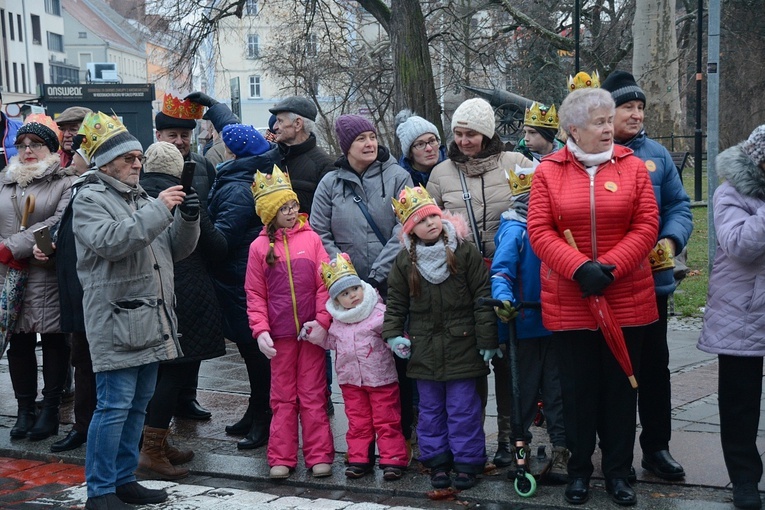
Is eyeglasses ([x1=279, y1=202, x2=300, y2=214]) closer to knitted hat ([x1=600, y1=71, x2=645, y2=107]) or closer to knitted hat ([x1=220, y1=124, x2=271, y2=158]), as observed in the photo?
knitted hat ([x1=220, y1=124, x2=271, y2=158])

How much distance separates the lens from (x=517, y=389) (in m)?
5.41

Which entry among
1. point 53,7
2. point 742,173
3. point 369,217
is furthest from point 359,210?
point 53,7

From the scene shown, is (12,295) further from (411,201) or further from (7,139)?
(411,201)

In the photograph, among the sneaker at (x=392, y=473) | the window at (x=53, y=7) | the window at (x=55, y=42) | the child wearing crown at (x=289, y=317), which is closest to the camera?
the sneaker at (x=392, y=473)

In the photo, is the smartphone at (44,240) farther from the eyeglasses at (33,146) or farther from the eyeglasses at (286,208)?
the eyeglasses at (286,208)

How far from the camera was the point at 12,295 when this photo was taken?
23.4 ft

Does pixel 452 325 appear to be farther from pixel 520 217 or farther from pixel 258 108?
pixel 258 108

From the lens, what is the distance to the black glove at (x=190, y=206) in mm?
5770

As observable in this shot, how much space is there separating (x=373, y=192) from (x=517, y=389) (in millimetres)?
1730

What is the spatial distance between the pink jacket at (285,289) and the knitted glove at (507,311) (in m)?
1.21

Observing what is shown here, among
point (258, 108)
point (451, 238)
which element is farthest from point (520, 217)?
point (258, 108)

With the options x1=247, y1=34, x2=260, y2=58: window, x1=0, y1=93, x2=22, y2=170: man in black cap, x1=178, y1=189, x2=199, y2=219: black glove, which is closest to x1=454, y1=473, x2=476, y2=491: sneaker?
x1=178, y1=189, x2=199, y2=219: black glove

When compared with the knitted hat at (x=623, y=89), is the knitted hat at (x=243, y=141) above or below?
below

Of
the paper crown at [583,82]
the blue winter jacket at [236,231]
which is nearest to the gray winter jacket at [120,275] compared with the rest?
the blue winter jacket at [236,231]
